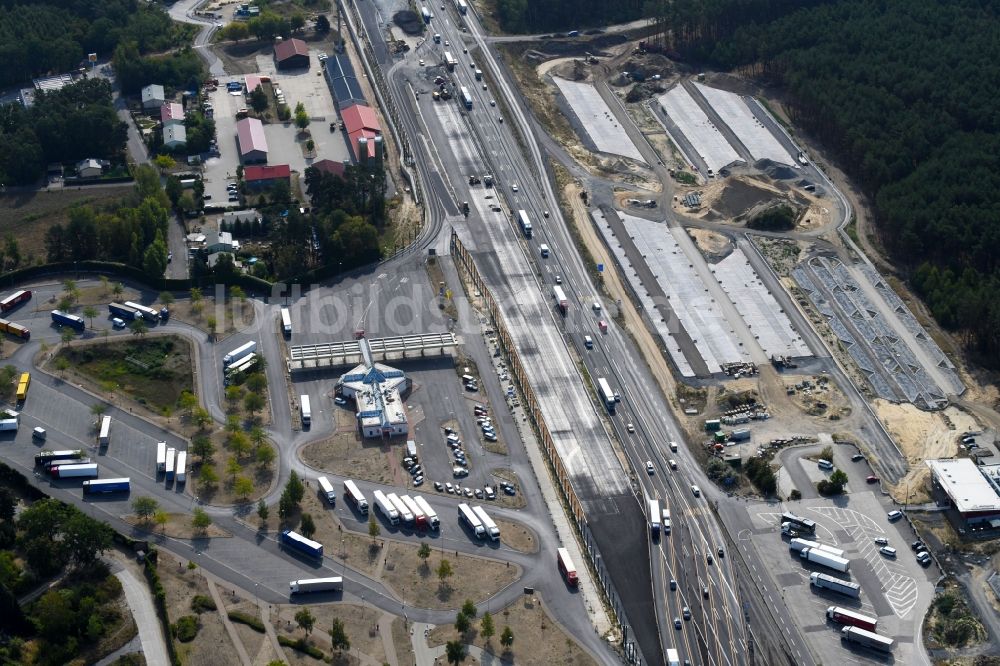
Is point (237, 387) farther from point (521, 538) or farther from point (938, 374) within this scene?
point (938, 374)

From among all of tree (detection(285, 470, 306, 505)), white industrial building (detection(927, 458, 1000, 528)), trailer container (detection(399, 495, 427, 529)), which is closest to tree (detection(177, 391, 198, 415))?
tree (detection(285, 470, 306, 505))

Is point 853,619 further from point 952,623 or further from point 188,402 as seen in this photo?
point 188,402

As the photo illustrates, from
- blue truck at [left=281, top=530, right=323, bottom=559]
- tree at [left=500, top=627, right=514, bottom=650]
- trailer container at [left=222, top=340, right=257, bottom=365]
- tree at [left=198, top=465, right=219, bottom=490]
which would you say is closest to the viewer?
tree at [left=500, top=627, right=514, bottom=650]

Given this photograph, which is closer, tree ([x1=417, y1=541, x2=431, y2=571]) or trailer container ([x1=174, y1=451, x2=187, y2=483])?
tree ([x1=417, y1=541, x2=431, y2=571])

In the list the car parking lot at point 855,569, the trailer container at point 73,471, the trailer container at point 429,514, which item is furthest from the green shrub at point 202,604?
the car parking lot at point 855,569

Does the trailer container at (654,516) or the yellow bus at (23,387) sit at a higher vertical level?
the yellow bus at (23,387)

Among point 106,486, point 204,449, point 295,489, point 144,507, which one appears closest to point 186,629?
point 144,507

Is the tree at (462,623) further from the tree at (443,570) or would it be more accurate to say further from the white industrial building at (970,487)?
the white industrial building at (970,487)

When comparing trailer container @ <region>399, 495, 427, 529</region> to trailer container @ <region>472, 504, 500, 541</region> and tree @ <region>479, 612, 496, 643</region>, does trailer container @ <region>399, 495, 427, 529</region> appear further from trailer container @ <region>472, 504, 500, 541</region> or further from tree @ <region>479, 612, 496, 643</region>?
tree @ <region>479, 612, 496, 643</region>
